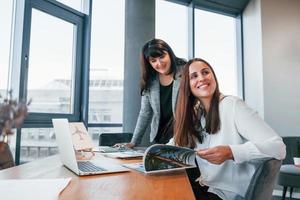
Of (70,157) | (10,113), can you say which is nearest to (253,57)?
(70,157)

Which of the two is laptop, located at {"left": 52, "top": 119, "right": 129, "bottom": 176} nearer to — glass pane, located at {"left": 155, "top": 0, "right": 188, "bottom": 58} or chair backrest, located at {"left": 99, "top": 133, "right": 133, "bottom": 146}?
chair backrest, located at {"left": 99, "top": 133, "right": 133, "bottom": 146}

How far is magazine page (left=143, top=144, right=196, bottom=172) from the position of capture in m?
1.02

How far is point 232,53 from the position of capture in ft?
13.8

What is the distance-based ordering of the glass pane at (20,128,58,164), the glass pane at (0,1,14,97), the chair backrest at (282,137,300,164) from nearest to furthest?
the glass pane at (20,128,58,164) < the glass pane at (0,1,14,97) < the chair backrest at (282,137,300,164)

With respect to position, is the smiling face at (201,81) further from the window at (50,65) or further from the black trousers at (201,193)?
the window at (50,65)

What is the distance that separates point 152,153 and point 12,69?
205 cm

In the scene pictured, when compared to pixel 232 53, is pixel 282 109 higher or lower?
lower

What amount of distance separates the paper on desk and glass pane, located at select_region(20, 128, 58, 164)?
17.7 inches

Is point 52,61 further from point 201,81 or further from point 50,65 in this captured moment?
point 201,81

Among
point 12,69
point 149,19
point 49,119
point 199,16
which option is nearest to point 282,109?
point 199,16

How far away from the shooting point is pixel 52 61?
9.61 ft

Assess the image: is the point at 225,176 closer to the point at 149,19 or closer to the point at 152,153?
the point at 152,153

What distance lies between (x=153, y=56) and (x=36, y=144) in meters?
0.96

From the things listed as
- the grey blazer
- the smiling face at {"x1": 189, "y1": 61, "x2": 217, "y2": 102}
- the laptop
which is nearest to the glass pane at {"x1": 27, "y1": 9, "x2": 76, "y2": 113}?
the grey blazer
